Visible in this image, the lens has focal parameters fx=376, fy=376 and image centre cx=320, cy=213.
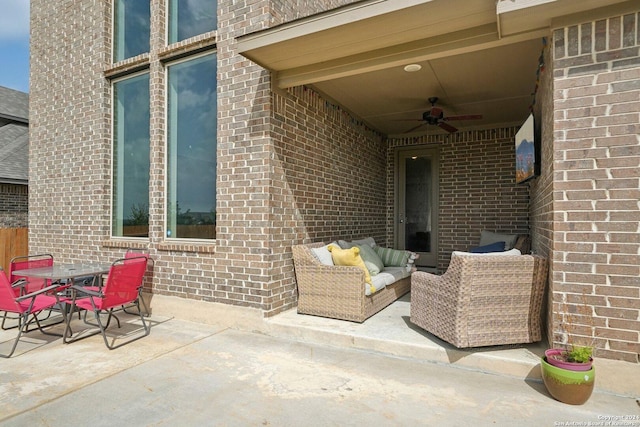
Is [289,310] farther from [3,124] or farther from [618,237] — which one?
[3,124]

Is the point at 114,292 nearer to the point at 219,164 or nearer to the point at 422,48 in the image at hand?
the point at 219,164

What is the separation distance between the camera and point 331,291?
4305 mm

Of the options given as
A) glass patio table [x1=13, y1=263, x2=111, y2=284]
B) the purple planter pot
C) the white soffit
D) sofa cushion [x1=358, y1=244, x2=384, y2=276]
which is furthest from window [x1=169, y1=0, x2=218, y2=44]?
the purple planter pot

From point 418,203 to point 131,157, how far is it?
17.2 ft

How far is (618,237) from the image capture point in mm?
2676

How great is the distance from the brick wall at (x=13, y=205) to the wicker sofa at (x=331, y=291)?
773cm

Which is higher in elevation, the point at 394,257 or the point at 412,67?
the point at 412,67

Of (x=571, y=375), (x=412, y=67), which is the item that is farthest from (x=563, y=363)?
(x=412, y=67)

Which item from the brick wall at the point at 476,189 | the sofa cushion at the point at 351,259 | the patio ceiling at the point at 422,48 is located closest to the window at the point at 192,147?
the patio ceiling at the point at 422,48

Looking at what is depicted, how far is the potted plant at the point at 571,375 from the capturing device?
8.24ft

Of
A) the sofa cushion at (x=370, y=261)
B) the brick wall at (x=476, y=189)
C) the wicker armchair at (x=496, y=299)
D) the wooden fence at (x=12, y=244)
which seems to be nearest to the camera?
the wicker armchair at (x=496, y=299)

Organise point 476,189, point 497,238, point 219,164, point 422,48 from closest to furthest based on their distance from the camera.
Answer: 1. point 422,48
2. point 219,164
3. point 497,238
4. point 476,189

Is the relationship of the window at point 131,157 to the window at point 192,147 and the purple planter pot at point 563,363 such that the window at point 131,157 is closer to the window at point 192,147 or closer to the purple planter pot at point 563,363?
the window at point 192,147

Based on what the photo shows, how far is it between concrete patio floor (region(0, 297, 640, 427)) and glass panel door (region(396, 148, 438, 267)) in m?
3.63
